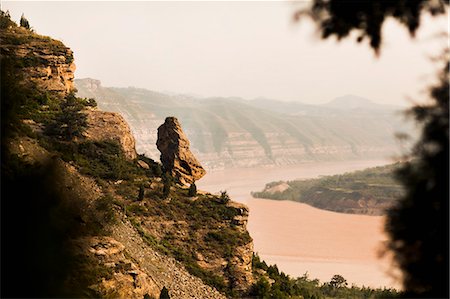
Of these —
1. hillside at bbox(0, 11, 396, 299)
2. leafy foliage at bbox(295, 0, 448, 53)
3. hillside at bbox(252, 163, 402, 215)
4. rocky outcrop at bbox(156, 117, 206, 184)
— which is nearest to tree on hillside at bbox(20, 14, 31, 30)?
hillside at bbox(0, 11, 396, 299)

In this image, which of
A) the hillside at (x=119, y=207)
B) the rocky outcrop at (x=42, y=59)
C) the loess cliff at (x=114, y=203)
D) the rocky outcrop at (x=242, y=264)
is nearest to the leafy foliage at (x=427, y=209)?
the loess cliff at (x=114, y=203)

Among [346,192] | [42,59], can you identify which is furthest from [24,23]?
[346,192]

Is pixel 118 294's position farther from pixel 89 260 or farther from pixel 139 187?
pixel 139 187

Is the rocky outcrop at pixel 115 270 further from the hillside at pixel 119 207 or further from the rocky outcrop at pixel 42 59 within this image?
the rocky outcrop at pixel 42 59

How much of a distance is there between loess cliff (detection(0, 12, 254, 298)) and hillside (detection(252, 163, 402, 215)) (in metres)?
103

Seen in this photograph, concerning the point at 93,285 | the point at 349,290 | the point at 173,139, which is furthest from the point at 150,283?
the point at 349,290

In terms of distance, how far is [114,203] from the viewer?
35.0m

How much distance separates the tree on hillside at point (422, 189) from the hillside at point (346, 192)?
129 m

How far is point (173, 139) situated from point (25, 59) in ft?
57.3

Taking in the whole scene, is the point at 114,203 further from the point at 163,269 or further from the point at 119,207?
the point at 163,269

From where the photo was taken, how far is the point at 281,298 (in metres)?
35.7

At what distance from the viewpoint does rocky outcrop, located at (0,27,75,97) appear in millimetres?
42562

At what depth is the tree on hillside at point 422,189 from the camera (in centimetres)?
690

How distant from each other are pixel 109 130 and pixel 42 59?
10.8 meters
